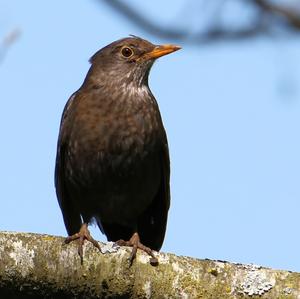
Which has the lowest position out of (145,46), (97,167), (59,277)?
(59,277)

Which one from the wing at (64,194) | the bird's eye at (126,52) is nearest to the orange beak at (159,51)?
the bird's eye at (126,52)

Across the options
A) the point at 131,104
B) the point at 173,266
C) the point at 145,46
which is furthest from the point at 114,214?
the point at 173,266

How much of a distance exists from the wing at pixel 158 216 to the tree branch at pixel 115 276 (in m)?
2.42

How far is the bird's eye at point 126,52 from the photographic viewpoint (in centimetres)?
711

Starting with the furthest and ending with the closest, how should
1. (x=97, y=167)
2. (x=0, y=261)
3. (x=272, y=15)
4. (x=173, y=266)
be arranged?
1. (x=97, y=167)
2. (x=173, y=266)
3. (x=0, y=261)
4. (x=272, y=15)

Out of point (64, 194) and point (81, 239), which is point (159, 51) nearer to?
point (64, 194)

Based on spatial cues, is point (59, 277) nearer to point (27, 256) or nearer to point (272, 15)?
point (27, 256)

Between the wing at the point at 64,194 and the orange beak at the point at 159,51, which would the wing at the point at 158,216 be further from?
the orange beak at the point at 159,51

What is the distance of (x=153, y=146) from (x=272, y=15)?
332 centimetres

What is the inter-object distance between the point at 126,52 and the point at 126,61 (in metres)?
0.09

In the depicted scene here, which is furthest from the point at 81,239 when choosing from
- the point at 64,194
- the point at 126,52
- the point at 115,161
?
the point at 126,52

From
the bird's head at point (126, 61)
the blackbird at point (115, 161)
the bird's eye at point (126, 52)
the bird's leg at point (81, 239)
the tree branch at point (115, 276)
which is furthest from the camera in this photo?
the bird's eye at point (126, 52)

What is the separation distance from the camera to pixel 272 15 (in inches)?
125

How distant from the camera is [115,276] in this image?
13.3 ft
